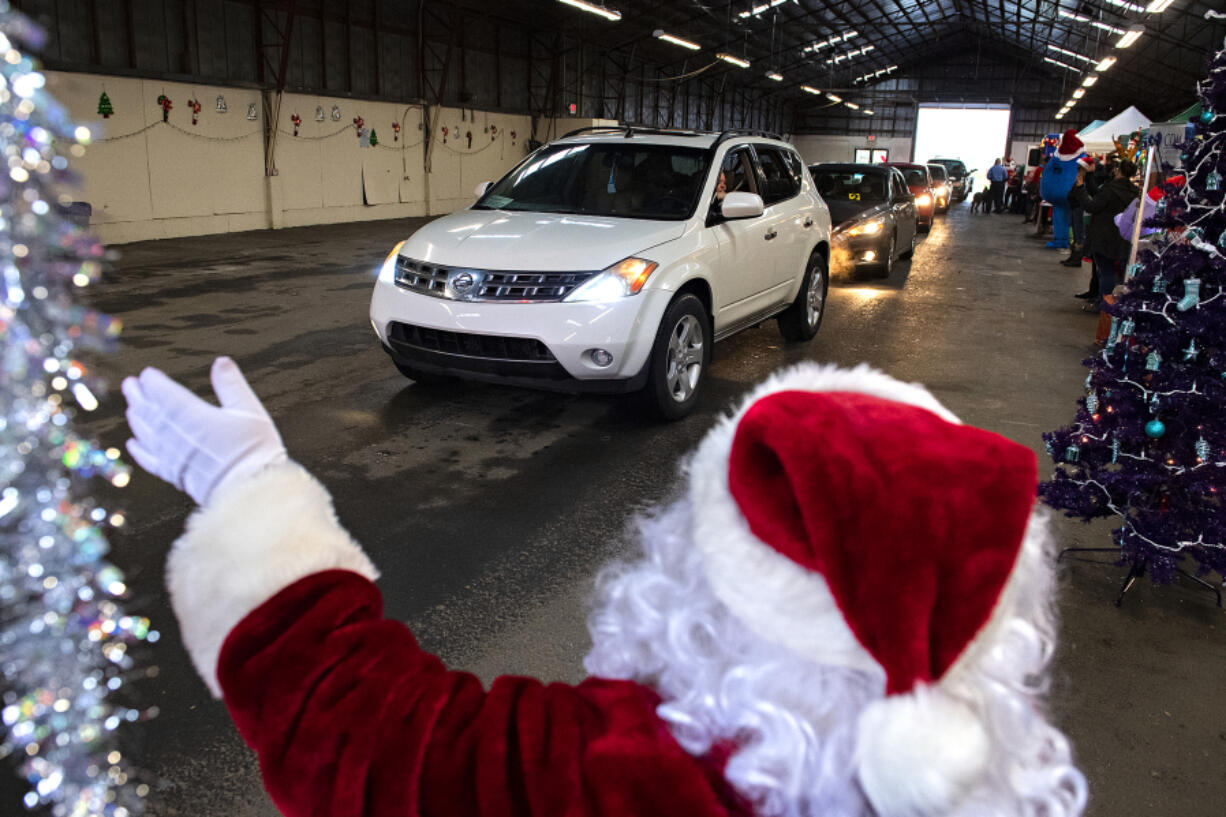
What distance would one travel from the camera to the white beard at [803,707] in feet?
2.95

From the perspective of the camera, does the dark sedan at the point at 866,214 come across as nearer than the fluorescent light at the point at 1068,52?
Yes

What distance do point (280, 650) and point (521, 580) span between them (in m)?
2.40

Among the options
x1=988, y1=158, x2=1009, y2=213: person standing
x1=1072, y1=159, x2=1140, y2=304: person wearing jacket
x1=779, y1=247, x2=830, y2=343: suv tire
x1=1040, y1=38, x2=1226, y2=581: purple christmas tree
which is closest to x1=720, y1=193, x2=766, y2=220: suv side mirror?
x1=779, y1=247, x2=830, y2=343: suv tire

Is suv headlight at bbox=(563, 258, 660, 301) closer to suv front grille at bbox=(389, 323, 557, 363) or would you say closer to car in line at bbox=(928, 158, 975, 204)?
suv front grille at bbox=(389, 323, 557, 363)

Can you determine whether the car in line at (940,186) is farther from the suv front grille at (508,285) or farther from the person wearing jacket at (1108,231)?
the suv front grille at (508,285)

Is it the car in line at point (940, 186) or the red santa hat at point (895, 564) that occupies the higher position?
the car in line at point (940, 186)

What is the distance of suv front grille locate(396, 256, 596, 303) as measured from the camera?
4.81m

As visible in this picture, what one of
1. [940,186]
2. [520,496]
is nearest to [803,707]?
[520,496]

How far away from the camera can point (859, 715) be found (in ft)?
2.92

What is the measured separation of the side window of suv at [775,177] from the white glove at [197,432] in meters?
5.97

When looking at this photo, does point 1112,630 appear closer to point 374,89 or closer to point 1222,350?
point 1222,350

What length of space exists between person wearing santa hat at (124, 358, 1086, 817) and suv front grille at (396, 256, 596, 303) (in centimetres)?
371

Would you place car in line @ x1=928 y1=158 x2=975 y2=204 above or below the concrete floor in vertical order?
above

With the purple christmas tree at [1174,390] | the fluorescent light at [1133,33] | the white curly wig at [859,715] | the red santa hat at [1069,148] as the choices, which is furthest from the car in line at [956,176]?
the white curly wig at [859,715]
